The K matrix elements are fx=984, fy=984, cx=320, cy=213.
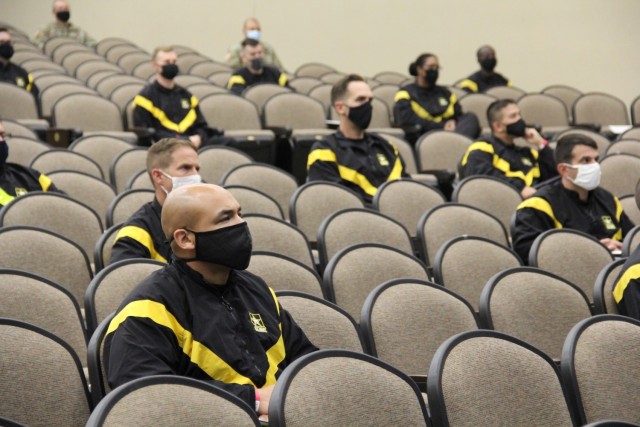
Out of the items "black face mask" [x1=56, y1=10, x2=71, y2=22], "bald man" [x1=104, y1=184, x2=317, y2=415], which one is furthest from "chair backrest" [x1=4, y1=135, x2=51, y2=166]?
"black face mask" [x1=56, y1=10, x2=71, y2=22]

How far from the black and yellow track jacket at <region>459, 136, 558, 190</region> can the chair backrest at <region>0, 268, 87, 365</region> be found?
12.1ft

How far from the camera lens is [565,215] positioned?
509cm

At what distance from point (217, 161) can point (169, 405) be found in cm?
375

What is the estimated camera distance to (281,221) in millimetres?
4277

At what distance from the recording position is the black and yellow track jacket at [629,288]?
143 inches

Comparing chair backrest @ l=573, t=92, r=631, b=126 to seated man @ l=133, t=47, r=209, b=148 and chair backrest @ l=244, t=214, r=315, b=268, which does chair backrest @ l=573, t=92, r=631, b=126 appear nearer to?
seated man @ l=133, t=47, r=209, b=148

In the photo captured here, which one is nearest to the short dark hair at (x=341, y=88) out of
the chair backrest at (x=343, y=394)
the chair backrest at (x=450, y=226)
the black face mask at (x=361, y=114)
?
the black face mask at (x=361, y=114)

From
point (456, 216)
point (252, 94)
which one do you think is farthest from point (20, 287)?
point (252, 94)

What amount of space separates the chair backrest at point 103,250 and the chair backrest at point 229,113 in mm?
3740

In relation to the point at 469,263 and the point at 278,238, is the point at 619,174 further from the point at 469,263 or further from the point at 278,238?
the point at 278,238

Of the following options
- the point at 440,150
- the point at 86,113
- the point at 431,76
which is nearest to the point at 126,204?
the point at 86,113

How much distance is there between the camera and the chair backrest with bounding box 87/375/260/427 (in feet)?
6.77

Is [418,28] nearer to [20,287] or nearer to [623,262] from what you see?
[623,262]

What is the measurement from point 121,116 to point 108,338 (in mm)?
5085
